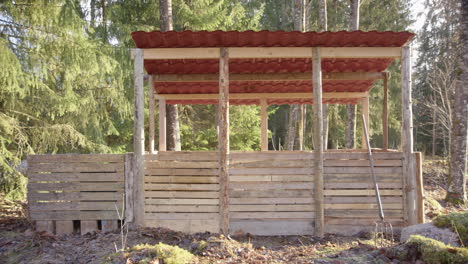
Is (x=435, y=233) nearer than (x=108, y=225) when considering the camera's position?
Yes

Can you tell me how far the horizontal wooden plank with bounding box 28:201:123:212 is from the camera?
5.34m

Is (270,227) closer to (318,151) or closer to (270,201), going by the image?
(270,201)

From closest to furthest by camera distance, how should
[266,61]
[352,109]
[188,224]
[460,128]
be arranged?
[188,224] < [266,61] < [460,128] < [352,109]

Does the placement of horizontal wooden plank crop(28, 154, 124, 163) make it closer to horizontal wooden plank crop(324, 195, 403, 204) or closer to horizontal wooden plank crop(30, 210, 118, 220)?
horizontal wooden plank crop(30, 210, 118, 220)

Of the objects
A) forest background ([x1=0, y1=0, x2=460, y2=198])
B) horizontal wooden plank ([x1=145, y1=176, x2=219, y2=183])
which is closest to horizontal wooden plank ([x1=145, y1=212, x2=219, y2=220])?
horizontal wooden plank ([x1=145, y1=176, x2=219, y2=183])

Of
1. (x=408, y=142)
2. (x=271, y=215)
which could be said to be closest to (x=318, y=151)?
(x=271, y=215)

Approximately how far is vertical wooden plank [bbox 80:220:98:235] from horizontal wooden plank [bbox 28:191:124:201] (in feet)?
1.31

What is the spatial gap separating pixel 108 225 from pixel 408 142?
5.33 m

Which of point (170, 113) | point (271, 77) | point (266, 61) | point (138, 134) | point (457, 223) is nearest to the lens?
point (457, 223)

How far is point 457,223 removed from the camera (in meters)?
4.18

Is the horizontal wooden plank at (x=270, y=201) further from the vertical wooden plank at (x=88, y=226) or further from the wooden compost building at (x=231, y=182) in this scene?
the vertical wooden plank at (x=88, y=226)

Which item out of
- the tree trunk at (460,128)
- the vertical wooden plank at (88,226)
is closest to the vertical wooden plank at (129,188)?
the vertical wooden plank at (88,226)

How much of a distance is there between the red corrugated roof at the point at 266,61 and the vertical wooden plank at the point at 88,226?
314 centimetres

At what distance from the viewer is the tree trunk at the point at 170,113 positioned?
31.6 ft
